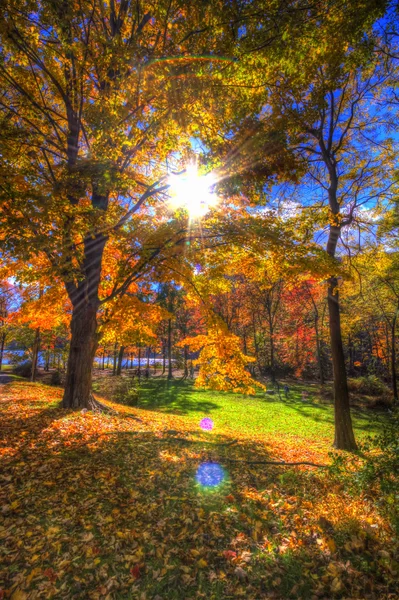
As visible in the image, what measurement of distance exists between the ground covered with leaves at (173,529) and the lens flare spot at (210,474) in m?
0.07

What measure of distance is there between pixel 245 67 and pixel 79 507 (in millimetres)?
7392

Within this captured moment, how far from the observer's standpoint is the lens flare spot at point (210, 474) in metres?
4.86

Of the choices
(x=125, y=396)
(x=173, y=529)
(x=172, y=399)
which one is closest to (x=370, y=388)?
(x=172, y=399)

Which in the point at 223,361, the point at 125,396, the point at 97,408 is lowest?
the point at 125,396

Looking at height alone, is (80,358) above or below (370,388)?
above

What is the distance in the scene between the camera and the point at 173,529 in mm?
3566

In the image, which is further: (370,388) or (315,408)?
(370,388)

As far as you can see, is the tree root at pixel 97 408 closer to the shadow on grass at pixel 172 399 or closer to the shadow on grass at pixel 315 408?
the shadow on grass at pixel 172 399

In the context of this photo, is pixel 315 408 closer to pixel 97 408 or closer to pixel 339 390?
pixel 339 390

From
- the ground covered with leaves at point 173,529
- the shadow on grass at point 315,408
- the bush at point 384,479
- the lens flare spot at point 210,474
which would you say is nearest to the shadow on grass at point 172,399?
the shadow on grass at point 315,408

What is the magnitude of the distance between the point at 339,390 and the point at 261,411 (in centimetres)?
935

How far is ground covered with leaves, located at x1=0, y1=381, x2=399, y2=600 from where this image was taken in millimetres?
2777

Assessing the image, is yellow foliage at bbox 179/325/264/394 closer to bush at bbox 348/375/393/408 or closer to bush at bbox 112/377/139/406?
bush at bbox 112/377/139/406

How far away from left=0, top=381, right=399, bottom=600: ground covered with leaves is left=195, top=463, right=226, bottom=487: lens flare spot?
65 mm
